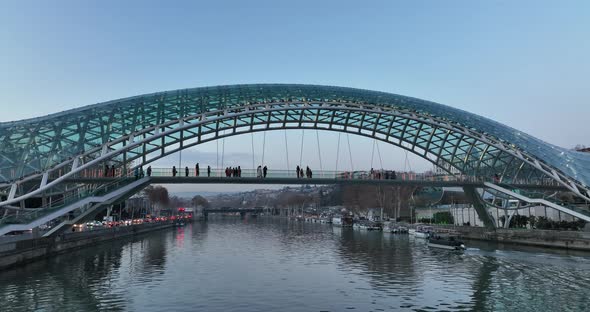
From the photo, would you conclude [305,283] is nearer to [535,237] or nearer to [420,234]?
[535,237]

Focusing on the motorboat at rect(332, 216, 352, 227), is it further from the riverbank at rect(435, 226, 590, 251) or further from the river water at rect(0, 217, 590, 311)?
the river water at rect(0, 217, 590, 311)

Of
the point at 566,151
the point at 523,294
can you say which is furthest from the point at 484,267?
the point at 566,151

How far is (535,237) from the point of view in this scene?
55719 millimetres

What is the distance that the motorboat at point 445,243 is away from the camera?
52.2 m

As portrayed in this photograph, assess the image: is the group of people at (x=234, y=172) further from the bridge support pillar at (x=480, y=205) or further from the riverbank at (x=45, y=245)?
the bridge support pillar at (x=480, y=205)

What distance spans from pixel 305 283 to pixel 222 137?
29332mm

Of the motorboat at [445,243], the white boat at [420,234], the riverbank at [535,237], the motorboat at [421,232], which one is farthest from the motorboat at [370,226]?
the motorboat at [445,243]

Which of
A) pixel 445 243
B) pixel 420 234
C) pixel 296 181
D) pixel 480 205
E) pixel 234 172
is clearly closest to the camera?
pixel 234 172

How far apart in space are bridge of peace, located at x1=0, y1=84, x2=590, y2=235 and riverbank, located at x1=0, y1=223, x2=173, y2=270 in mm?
1628

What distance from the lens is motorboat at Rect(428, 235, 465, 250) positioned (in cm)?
5222

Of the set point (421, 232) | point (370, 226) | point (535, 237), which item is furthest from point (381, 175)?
point (370, 226)

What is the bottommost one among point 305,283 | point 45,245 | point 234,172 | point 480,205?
point 305,283

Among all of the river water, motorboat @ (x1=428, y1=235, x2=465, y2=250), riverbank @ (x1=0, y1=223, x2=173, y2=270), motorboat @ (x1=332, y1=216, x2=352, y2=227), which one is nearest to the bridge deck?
riverbank @ (x1=0, y1=223, x2=173, y2=270)

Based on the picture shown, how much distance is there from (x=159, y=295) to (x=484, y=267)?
2598 cm
